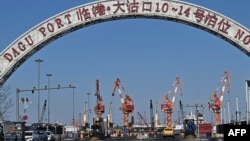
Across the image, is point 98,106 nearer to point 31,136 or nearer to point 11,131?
point 31,136

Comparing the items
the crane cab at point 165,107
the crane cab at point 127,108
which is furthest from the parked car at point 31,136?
the crane cab at point 165,107

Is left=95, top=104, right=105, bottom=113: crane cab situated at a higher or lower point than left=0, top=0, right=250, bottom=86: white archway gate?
lower

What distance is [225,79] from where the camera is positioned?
179750mm

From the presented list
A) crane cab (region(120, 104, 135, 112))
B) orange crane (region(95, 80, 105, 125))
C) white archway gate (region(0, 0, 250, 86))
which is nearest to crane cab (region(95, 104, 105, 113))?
orange crane (region(95, 80, 105, 125))

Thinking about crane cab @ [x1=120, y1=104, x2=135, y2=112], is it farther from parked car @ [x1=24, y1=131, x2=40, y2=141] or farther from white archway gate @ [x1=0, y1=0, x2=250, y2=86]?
white archway gate @ [x1=0, y1=0, x2=250, y2=86]

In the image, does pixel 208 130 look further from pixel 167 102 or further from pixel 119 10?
pixel 167 102

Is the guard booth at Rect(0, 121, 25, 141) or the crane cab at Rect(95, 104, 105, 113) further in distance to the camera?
the crane cab at Rect(95, 104, 105, 113)

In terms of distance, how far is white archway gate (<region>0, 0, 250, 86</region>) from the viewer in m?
37.7

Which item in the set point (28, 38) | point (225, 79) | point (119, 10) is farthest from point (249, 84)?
point (225, 79)

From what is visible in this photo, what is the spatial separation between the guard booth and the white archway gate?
6.77 meters

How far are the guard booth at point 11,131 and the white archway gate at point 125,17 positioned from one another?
677 cm

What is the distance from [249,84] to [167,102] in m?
152

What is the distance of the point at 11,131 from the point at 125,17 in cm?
1360

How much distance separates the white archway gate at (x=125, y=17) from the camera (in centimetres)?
3769
